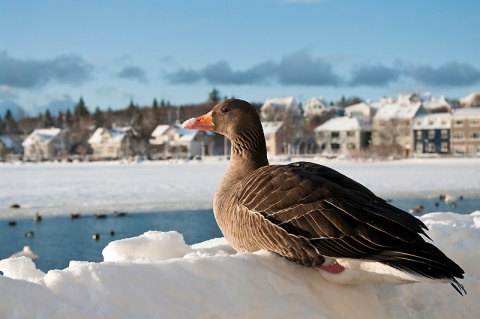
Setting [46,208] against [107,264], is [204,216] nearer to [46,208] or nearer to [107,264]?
[46,208]

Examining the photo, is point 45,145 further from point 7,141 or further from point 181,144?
point 181,144

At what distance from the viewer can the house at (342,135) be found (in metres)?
77.8

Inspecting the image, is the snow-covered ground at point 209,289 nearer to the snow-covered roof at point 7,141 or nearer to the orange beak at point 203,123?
the orange beak at point 203,123

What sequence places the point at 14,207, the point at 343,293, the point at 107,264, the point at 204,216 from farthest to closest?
the point at 14,207 < the point at 204,216 < the point at 343,293 < the point at 107,264

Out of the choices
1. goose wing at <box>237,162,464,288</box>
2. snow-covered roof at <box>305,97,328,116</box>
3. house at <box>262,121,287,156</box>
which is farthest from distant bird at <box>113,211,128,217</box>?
snow-covered roof at <box>305,97,328,116</box>

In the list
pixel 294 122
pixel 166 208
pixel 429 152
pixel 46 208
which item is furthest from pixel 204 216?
pixel 294 122

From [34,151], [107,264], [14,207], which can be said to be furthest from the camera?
[34,151]

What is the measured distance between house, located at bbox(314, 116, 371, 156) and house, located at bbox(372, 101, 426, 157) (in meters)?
1.87

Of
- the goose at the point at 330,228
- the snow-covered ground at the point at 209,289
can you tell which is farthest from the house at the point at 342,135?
the goose at the point at 330,228

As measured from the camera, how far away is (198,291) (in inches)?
102

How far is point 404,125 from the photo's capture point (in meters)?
75.8

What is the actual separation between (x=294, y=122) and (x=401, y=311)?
92.0 metres

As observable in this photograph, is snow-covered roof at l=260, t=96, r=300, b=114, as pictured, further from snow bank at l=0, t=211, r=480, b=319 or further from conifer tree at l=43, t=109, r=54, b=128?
snow bank at l=0, t=211, r=480, b=319

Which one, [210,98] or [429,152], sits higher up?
[210,98]
